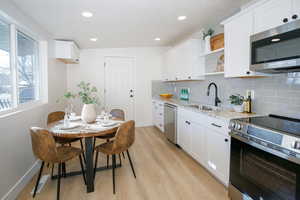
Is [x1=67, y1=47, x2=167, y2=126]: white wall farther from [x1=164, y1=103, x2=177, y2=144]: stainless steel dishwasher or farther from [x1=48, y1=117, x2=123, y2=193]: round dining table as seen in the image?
[x1=48, y1=117, x2=123, y2=193]: round dining table

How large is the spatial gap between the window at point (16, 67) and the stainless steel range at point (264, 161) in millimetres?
2660

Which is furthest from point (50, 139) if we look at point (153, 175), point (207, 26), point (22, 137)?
point (207, 26)

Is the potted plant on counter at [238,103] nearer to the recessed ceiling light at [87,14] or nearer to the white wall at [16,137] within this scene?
the recessed ceiling light at [87,14]

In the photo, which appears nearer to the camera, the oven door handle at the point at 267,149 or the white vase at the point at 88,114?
the oven door handle at the point at 267,149

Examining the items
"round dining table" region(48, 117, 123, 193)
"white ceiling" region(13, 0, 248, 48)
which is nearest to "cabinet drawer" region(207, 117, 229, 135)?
"round dining table" region(48, 117, 123, 193)

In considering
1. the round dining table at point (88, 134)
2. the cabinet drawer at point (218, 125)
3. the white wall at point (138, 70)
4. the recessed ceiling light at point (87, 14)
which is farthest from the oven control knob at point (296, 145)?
the white wall at point (138, 70)

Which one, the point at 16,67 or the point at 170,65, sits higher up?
the point at 170,65

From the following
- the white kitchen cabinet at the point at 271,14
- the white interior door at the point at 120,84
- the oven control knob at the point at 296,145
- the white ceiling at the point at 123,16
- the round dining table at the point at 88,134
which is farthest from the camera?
the white interior door at the point at 120,84

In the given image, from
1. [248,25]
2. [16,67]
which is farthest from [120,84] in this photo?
[248,25]

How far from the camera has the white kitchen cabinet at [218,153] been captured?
6.48 feet

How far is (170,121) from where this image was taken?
3549 millimetres

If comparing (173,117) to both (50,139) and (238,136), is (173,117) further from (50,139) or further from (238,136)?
(50,139)

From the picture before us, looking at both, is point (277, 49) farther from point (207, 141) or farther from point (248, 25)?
point (207, 141)

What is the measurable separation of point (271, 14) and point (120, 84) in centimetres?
390
